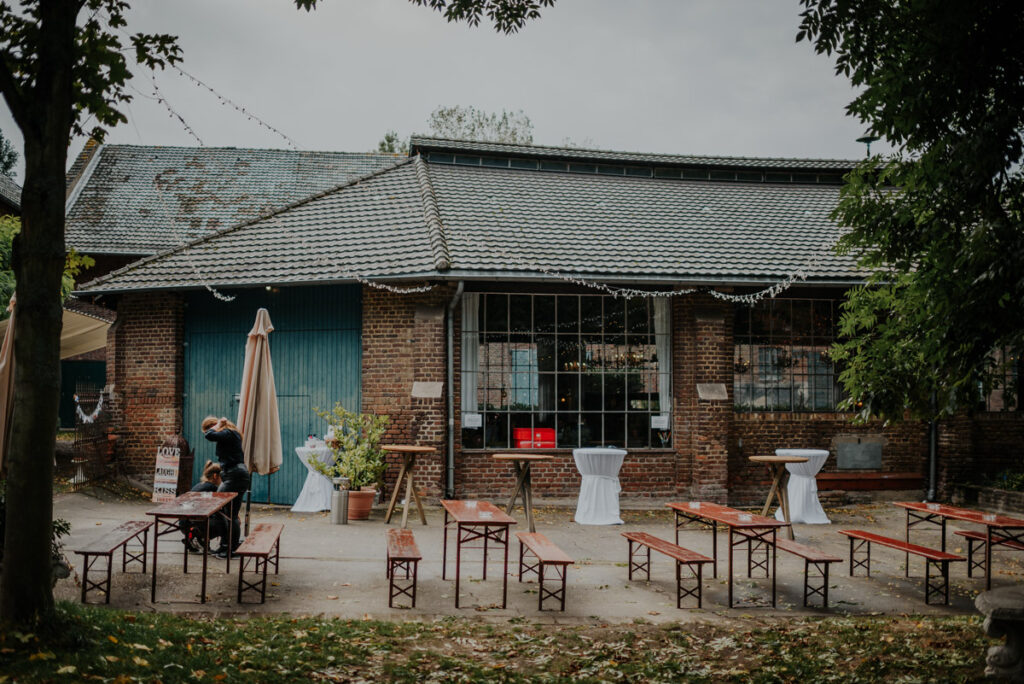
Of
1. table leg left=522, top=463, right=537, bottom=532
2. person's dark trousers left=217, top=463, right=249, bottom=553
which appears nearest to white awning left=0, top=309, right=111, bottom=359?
person's dark trousers left=217, top=463, right=249, bottom=553

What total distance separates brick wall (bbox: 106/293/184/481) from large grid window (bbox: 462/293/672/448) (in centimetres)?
509

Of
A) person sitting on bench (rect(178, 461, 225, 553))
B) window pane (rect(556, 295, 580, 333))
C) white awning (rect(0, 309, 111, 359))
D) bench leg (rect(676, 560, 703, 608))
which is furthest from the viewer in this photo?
white awning (rect(0, 309, 111, 359))

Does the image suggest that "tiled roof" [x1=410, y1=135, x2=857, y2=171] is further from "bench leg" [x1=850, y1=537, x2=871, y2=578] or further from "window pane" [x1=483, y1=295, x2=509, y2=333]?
"bench leg" [x1=850, y1=537, x2=871, y2=578]

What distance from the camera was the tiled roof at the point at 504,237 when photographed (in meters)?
13.7

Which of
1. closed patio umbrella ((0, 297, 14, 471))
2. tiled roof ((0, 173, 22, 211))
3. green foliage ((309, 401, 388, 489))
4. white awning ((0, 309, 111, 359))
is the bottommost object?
green foliage ((309, 401, 388, 489))

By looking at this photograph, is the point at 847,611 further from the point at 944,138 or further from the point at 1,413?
the point at 1,413

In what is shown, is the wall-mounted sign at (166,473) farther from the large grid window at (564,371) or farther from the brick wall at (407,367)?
the large grid window at (564,371)

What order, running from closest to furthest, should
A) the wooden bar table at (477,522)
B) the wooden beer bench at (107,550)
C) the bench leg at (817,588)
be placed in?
the wooden beer bench at (107,550)
the wooden bar table at (477,522)
the bench leg at (817,588)

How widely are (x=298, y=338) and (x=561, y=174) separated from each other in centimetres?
732

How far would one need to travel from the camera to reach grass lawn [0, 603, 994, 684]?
5238 mm

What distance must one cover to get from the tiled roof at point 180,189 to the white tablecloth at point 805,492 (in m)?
16.9

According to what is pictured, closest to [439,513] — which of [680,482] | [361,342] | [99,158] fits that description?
[361,342]

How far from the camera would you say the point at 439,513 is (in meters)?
13.1

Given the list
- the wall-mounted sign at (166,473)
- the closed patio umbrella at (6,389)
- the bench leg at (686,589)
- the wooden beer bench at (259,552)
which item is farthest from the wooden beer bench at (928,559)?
the wall-mounted sign at (166,473)
